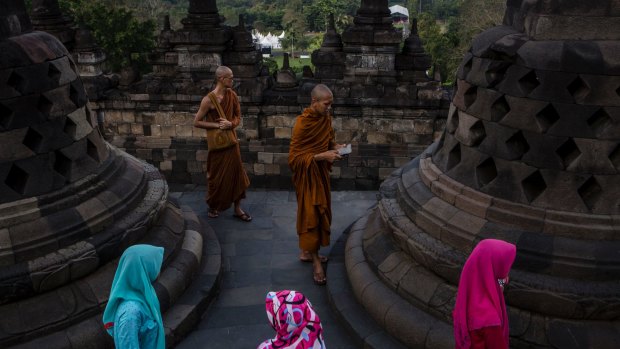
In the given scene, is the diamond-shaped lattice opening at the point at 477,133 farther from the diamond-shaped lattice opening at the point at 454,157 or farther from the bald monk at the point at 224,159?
the bald monk at the point at 224,159

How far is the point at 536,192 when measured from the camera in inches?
166

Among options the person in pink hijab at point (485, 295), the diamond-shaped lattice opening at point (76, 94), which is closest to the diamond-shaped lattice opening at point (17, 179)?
the diamond-shaped lattice opening at point (76, 94)

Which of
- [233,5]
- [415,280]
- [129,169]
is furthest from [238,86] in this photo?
[233,5]

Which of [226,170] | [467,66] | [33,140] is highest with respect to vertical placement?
[467,66]

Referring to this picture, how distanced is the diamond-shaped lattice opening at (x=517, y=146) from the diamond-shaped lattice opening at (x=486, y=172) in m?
0.22

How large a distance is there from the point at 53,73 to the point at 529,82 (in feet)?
13.9

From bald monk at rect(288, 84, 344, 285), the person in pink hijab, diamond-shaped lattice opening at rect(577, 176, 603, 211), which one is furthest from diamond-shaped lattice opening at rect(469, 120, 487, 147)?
the person in pink hijab

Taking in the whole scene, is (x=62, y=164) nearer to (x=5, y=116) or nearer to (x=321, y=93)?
(x=5, y=116)

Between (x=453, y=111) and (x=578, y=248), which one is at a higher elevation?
(x=453, y=111)

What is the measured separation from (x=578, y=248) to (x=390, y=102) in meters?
5.34

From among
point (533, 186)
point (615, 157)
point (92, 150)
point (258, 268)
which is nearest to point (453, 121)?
point (533, 186)

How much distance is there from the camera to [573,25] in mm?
4027

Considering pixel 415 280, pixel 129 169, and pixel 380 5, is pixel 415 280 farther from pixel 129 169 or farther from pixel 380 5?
pixel 380 5

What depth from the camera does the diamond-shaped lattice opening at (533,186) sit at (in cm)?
417
